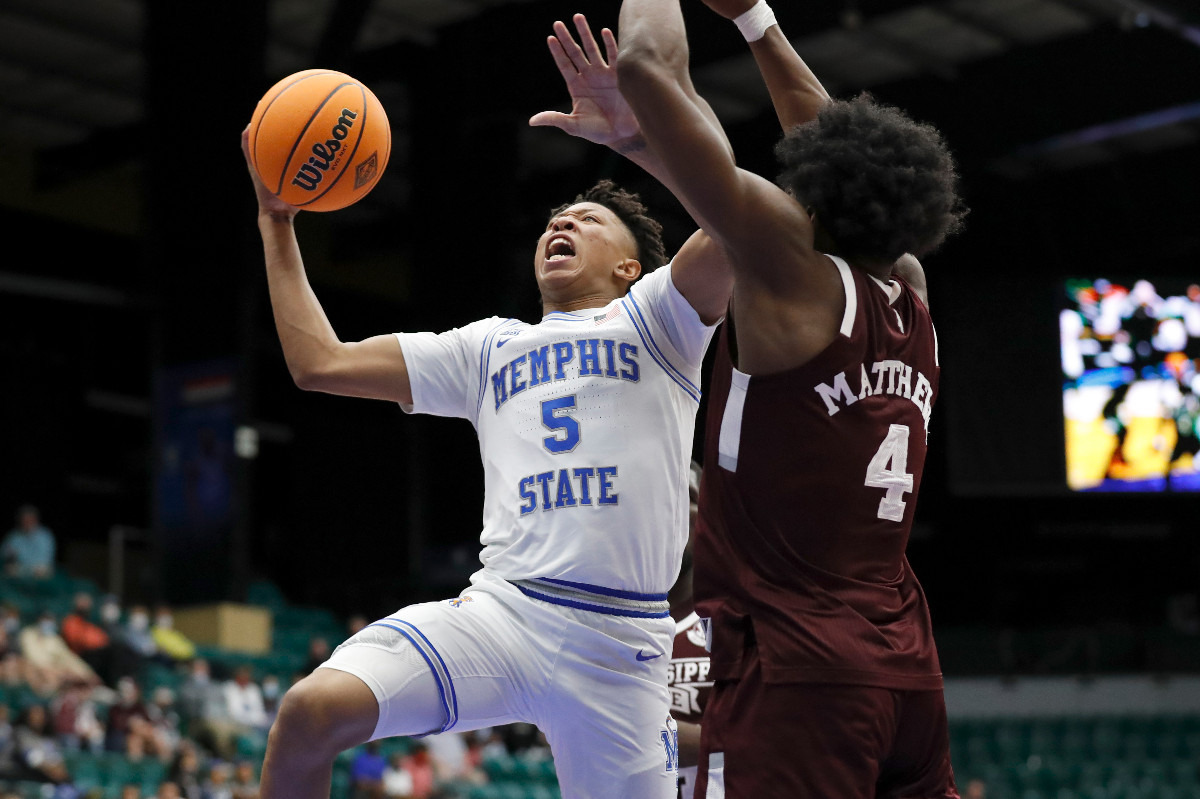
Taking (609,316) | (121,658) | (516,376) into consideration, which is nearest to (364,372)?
(516,376)

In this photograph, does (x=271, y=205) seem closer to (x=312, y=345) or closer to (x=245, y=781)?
(x=312, y=345)

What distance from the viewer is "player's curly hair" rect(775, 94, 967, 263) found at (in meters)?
2.98

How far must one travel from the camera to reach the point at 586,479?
3.77m

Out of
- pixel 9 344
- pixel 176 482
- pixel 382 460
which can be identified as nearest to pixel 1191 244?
pixel 382 460

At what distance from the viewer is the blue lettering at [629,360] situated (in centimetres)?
389

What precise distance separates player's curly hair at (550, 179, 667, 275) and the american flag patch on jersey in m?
0.44

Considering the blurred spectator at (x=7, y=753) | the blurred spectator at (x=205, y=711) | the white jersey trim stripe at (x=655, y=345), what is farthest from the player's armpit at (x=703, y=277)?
the blurred spectator at (x=205, y=711)

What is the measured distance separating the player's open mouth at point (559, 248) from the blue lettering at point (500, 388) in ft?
1.20

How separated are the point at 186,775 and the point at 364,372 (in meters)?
7.76

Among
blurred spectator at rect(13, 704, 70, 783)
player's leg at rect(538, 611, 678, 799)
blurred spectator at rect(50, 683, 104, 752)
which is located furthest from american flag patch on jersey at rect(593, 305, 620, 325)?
blurred spectator at rect(50, 683, 104, 752)

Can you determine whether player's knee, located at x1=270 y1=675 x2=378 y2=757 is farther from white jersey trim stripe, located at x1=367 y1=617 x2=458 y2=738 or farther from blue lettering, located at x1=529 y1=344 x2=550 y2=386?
blue lettering, located at x1=529 y1=344 x2=550 y2=386

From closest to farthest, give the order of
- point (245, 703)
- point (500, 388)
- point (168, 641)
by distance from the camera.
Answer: point (500, 388), point (245, 703), point (168, 641)

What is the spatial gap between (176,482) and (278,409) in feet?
37.5

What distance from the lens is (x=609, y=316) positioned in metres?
4.00
